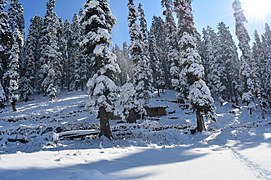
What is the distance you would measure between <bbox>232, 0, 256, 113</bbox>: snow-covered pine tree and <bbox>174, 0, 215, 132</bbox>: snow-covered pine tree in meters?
21.0

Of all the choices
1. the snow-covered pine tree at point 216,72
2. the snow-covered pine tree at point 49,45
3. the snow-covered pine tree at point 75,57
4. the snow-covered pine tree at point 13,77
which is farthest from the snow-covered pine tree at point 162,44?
the snow-covered pine tree at point 13,77

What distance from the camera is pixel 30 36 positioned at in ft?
224

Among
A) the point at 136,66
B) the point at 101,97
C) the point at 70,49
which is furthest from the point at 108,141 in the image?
the point at 70,49

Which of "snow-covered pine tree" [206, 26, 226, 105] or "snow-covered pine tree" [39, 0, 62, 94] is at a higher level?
"snow-covered pine tree" [39, 0, 62, 94]

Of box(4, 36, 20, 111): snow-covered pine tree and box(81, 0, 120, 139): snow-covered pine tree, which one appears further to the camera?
box(4, 36, 20, 111): snow-covered pine tree

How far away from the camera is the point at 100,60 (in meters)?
23.2

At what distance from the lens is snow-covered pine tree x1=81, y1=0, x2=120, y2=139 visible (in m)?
22.2

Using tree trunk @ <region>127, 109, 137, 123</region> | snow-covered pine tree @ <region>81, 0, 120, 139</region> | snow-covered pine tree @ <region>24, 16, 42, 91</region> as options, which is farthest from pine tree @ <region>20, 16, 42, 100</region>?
snow-covered pine tree @ <region>81, 0, 120, 139</region>

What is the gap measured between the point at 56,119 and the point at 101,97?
19510 mm

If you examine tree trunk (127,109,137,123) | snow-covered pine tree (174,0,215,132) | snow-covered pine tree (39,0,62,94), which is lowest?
tree trunk (127,109,137,123)

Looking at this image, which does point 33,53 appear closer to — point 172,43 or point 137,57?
point 172,43

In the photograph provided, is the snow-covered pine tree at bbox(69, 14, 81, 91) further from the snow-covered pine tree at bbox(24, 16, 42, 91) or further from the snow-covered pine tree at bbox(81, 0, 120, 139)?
the snow-covered pine tree at bbox(81, 0, 120, 139)

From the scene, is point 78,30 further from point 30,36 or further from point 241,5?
point 241,5

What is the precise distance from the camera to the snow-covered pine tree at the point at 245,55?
1789 inches
